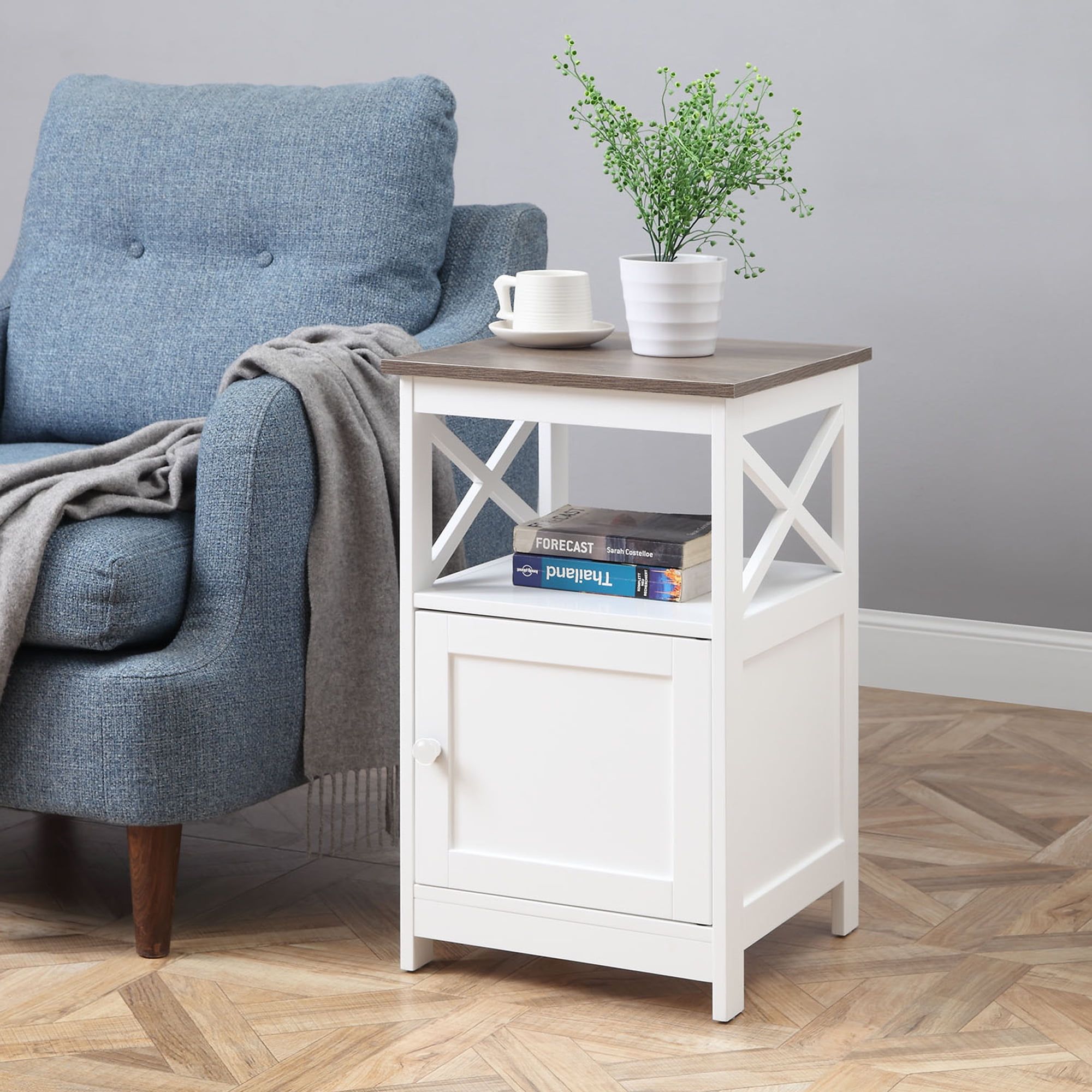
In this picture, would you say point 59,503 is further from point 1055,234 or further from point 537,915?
point 1055,234

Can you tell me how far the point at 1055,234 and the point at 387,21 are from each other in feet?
4.07

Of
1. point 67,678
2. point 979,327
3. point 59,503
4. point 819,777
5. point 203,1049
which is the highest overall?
point 979,327

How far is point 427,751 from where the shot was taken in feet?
5.39

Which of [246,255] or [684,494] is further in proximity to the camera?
[684,494]

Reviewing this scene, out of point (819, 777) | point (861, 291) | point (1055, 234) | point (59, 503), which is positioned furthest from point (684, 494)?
point (59, 503)

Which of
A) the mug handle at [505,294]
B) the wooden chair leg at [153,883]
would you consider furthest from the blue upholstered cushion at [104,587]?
the mug handle at [505,294]

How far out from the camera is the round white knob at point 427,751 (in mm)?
1639

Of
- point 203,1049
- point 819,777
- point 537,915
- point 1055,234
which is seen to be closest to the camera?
point 203,1049

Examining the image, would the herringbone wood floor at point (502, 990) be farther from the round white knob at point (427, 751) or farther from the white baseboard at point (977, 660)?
the white baseboard at point (977, 660)

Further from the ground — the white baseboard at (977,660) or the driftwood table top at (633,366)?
the driftwood table top at (633,366)

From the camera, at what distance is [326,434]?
174 centimetres

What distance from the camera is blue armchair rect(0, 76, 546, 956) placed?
166cm

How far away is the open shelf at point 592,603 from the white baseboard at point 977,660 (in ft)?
3.48

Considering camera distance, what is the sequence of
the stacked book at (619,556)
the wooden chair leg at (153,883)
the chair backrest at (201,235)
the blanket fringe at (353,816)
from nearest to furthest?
the stacked book at (619,556)
the wooden chair leg at (153,883)
the blanket fringe at (353,816)
the chair backrest at (201,235)
